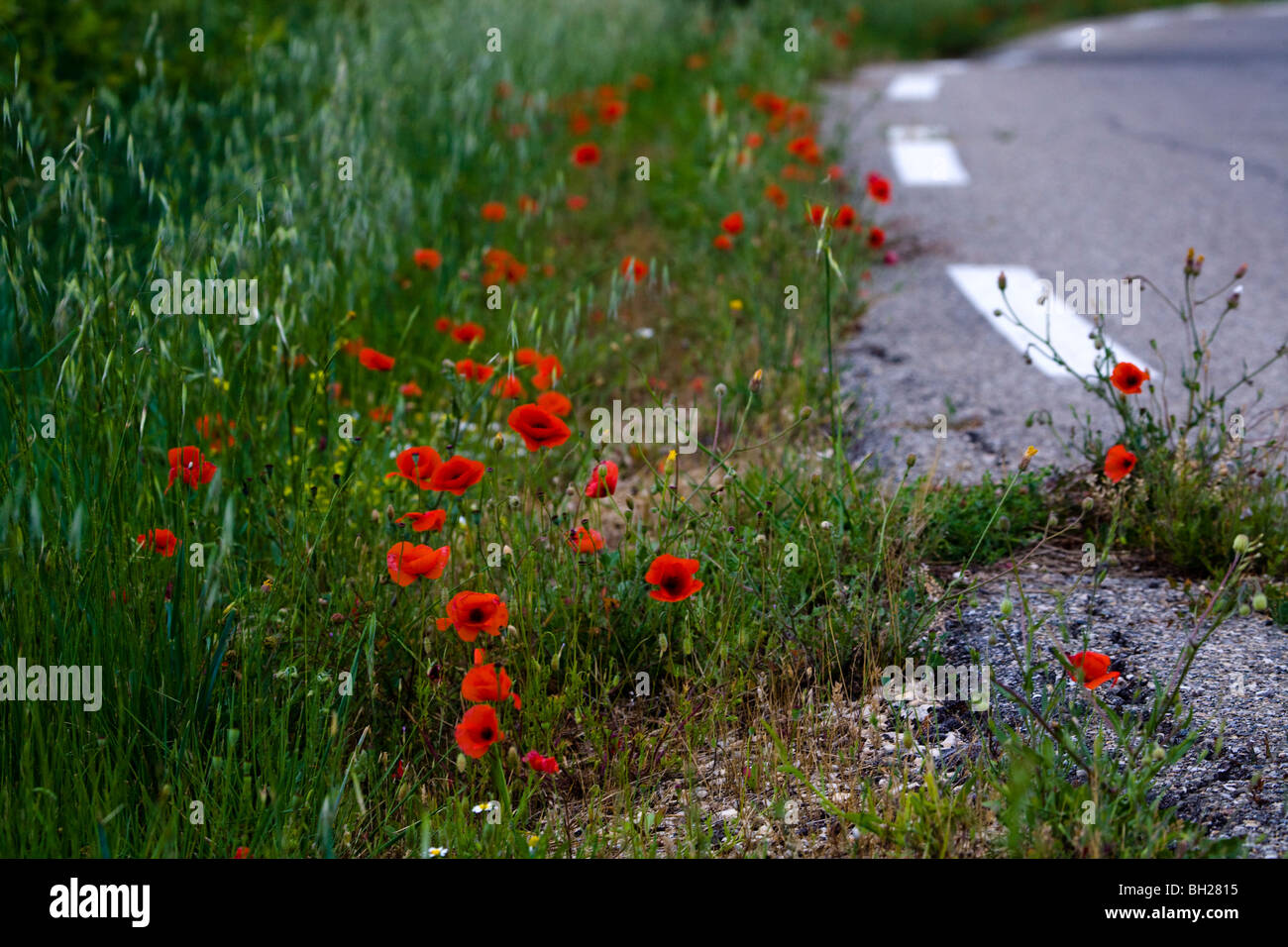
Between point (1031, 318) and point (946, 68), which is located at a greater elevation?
point (946, 68)

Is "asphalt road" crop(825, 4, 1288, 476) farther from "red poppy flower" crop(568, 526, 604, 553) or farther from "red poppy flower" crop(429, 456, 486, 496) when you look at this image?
"red poppy flower" crop(429, 456, 486, 496)

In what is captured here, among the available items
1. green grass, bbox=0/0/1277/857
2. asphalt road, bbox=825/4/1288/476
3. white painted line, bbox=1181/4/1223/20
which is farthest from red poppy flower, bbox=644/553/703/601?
white painted line, bbox=1181/4/1223/20

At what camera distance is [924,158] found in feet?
21.6

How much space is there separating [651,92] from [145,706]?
6283 millimetres

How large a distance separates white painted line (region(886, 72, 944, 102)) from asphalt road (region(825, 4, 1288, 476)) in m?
0.03

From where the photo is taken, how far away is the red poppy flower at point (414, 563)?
72.9 inches

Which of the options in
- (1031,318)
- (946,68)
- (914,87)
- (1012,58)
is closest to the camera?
(1031,318)

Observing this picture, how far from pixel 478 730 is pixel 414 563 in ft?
1.00

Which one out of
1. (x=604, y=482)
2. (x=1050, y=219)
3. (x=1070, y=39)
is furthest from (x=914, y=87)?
(x=604, y=482)

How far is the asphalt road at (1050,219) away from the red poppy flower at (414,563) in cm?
146

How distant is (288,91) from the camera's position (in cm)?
428

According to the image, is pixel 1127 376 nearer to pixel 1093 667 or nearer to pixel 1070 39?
pixel 1093 667
